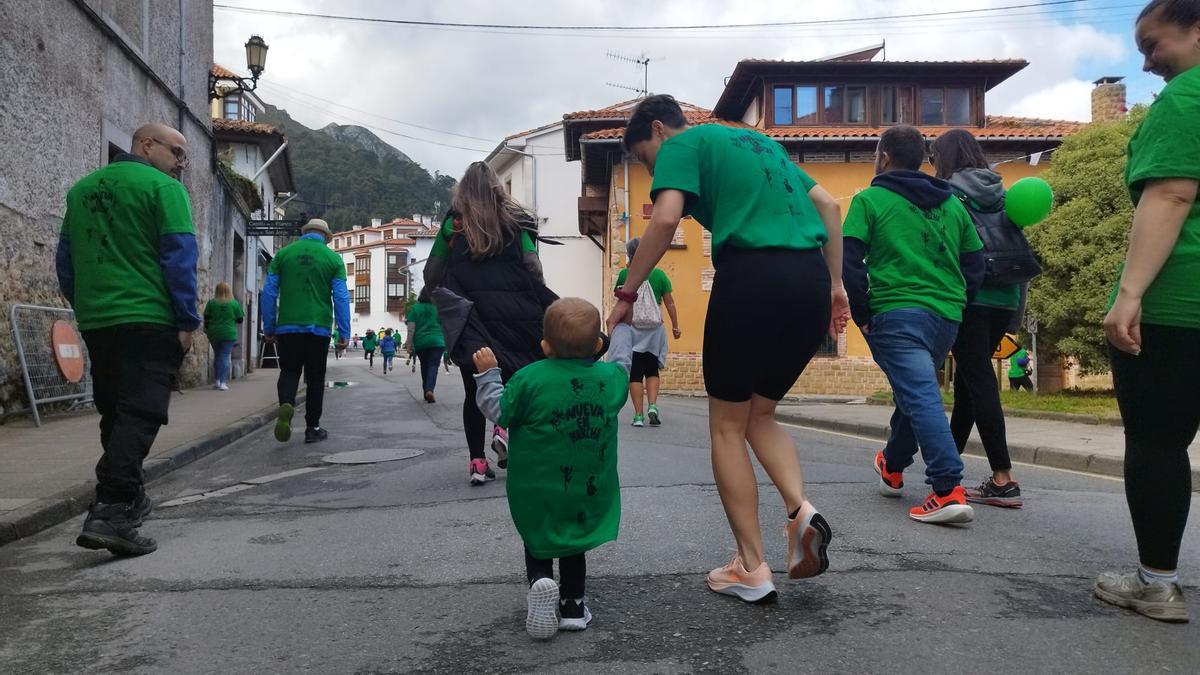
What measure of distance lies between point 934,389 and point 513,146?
35060mm

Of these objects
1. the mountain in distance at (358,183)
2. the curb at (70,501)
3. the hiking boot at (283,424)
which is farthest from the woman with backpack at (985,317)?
the mountain in distance at (358,183)

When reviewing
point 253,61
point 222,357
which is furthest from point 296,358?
point 253,61

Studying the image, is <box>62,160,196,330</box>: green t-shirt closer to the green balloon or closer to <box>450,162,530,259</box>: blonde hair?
<box>450,162,530,259</box>: blonde hair

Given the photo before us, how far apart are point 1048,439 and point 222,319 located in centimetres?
1280

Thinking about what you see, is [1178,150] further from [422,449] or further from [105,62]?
[105,62]

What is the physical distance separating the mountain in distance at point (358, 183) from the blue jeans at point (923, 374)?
294 feet

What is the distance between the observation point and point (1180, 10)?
271cm

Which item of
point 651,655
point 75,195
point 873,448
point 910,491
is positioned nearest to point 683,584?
point 651,655

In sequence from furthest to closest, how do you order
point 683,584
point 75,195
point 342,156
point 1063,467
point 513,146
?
1. point 342,156
2. point 513,146
3. point 1063,467
4. point 75,195
5. point 683,584

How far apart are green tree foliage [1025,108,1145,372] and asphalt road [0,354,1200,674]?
8.76m

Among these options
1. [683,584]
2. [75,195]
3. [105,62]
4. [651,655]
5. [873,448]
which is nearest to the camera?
[651,655]

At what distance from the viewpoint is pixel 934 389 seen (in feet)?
13.7

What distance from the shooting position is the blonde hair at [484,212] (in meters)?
4.89

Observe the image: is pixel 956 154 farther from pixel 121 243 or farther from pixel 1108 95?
pixel 1108 95
